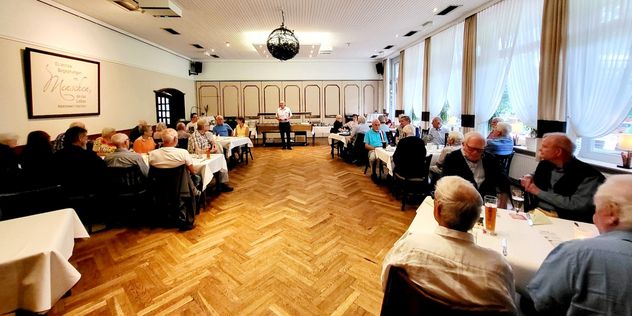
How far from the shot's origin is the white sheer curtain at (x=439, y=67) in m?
7.61

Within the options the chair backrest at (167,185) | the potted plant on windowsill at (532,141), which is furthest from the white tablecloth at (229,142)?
the potted plant on windowsill at (532,141)

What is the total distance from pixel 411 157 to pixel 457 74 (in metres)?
4.07

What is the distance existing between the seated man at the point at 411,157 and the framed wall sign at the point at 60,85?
19.9 ft

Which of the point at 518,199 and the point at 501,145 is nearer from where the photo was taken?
the point at 518,199

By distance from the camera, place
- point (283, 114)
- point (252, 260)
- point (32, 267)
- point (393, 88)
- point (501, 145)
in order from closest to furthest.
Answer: point (32, 267) → point (252, 260) → point (501, 145) → point (283, 114) → point (393, 88)

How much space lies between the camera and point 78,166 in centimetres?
363

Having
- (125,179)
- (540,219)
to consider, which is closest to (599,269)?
(540,219)

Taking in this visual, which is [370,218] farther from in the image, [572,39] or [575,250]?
[572,39]

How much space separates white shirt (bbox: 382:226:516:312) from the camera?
114 cm

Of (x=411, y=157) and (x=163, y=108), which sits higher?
(x=163, y=108)

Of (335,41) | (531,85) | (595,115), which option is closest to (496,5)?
(531,85)

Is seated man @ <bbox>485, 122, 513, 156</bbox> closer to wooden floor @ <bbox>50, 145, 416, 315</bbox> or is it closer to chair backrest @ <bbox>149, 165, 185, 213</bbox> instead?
wooden floor @ <bbox>50, 145, 416, 315</bbox>

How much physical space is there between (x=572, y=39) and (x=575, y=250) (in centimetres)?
446

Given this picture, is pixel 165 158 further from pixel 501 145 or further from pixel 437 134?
pixel 437 134
